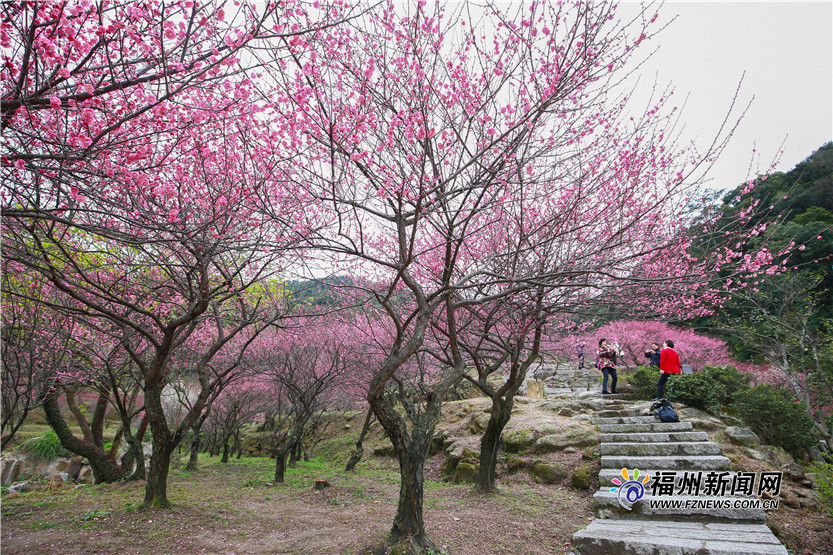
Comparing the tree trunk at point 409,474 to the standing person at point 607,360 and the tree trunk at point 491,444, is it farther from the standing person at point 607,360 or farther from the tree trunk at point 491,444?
the standing person at point 607,360

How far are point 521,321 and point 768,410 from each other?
6.59m

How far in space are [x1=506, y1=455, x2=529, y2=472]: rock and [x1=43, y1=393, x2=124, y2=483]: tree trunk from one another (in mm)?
8522

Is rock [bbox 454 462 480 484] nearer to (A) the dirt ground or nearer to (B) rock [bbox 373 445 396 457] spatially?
(A) the dirt ground

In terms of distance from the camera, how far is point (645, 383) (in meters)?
12.3

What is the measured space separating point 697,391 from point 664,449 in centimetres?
402

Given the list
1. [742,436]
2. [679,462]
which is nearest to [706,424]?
[742,436]

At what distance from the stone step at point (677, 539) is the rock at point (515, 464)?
369cm

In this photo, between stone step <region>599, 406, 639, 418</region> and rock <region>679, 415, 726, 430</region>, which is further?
stone step <region>599, 406, 639, 418</region>

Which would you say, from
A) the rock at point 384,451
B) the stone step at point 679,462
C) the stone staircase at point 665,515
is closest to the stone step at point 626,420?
the stone staircase at point 665,515

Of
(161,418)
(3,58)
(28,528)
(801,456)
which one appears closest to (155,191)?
(3,58)

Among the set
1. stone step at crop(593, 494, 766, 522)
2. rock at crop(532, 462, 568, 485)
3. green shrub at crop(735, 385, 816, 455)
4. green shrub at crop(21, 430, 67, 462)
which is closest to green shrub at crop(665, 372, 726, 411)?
green shrub at crop(735, 385, 816, 455)

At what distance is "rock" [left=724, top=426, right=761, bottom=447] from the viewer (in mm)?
8289

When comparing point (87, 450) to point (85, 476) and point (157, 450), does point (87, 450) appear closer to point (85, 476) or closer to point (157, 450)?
point (85, 476)

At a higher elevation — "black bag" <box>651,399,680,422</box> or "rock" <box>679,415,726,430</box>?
"black bag" <box>651,399,680,422</box>
